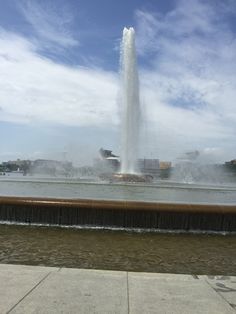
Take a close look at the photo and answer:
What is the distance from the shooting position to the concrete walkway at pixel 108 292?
5172 millimetres

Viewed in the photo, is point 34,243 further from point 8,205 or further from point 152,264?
point 8,205

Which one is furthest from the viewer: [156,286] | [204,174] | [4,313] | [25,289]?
[204,174]

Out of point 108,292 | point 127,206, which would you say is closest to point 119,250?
point 127,206

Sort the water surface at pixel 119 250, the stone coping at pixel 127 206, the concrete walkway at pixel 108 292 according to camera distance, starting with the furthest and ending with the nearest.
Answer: the stone coping at pixel 127 206, the water surface at pixel 119 250, the concrete walkway at pixel 108 292

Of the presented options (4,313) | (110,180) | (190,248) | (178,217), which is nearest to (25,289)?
(4,313)

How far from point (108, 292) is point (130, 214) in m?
7.98

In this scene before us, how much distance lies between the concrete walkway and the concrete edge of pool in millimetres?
6823

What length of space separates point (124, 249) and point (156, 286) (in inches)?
155

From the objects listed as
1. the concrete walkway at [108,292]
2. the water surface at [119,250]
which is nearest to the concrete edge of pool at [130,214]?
the water surface at [119,250]

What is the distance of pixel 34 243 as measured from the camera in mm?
10523

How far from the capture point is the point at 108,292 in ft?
19.1

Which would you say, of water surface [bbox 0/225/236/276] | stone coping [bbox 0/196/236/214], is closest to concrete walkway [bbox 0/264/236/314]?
water surface [bbox 0/225/236/276]

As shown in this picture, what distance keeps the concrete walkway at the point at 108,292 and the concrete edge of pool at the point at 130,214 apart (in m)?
6.82

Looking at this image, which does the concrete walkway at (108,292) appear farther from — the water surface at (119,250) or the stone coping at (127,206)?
the stone coping at (127,206)
